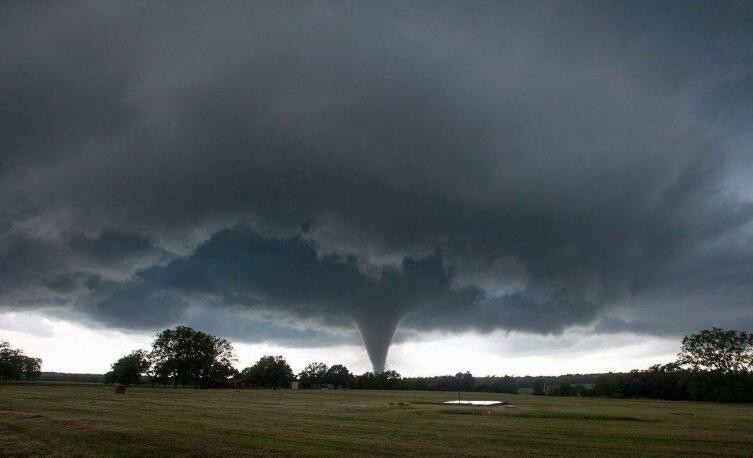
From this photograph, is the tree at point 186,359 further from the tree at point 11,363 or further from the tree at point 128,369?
the tree at point 11,363

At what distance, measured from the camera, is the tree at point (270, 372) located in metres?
180

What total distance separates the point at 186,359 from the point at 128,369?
57.4ft

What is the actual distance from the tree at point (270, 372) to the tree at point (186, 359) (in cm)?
1704

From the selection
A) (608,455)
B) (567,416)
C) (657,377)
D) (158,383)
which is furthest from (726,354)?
(158,383)

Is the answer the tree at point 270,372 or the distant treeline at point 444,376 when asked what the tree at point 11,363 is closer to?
the distant treeline at point 444,376

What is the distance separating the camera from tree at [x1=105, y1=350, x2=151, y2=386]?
143 m

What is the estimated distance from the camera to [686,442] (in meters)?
26.7

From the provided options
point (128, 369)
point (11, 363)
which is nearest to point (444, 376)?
point (128, 369)

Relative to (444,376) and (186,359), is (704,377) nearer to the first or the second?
(444,376)

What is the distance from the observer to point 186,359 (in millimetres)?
156125

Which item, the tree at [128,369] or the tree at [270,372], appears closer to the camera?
the tree at [128,369]

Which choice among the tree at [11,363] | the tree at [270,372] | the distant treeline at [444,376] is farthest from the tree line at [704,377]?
the tree at [11,363]

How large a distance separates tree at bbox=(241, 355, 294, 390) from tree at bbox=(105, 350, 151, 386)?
137 feet

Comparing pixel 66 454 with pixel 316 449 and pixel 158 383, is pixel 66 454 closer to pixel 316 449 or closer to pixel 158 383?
pixel 316 449
